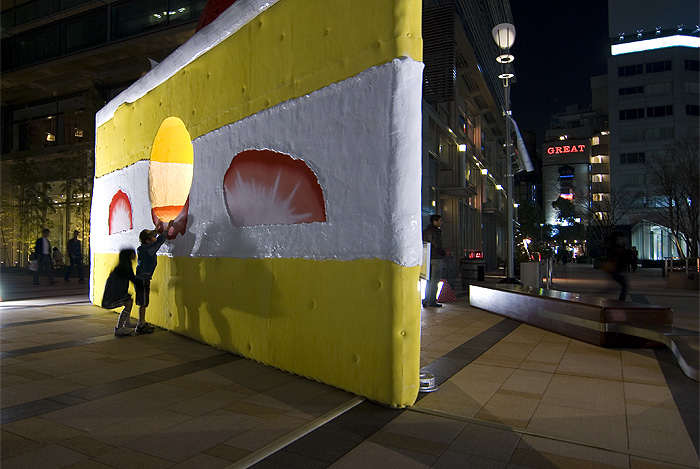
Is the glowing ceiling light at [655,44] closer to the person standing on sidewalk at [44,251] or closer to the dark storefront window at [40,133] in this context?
the dark storefront window at [40,133]

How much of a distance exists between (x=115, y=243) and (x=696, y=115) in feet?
232

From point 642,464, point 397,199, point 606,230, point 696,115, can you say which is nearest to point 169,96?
point 397,199

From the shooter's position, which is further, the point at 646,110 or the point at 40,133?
the point at 646,110

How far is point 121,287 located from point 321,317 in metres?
3.85

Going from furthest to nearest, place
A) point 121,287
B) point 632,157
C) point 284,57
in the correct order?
point 632,157
point 121,287
point 284,57

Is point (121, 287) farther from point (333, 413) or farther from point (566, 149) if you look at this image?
point (566, 149)

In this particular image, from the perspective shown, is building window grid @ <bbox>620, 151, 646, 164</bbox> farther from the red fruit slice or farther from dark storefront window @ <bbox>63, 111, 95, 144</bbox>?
the red fruit slice

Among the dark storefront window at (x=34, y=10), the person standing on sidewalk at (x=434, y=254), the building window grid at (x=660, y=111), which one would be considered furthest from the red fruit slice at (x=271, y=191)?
the building window grid at (x=660, y=111)

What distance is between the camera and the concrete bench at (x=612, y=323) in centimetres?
543

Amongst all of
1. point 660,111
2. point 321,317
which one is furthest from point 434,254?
point 660,111

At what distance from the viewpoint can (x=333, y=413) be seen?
12.5 ft

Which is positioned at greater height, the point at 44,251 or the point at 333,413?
the point at 44,251

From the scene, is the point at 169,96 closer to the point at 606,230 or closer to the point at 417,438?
the point at 417,438

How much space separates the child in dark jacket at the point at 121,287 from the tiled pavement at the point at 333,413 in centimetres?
71
